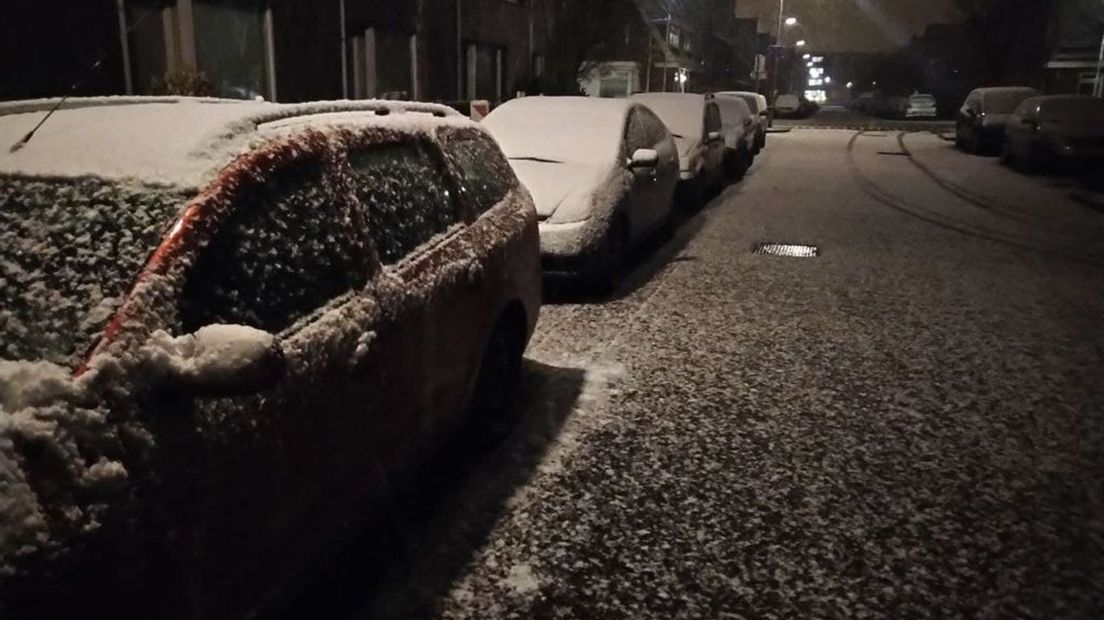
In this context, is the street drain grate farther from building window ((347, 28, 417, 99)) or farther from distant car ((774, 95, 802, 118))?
distant car ((774, 95, 802, 118))

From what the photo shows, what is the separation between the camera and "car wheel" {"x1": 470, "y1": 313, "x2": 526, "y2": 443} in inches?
174

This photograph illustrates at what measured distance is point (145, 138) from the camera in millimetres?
2730

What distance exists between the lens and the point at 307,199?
2865 mm

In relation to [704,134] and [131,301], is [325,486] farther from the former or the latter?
[704,134]

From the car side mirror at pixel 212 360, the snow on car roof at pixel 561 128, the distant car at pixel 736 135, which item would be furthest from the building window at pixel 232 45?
the car side mirror at pixel 212 360

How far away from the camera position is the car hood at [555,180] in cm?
730

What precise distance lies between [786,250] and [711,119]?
470cm

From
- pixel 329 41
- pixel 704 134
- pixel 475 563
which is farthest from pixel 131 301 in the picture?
pixel 329 41

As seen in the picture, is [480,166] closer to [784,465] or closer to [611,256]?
[784,465]

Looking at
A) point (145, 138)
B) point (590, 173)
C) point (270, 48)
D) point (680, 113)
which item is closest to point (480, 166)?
point (145, 138)

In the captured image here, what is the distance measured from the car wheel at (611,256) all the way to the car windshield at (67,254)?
16.1ft

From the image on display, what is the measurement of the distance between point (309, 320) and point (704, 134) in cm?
1084

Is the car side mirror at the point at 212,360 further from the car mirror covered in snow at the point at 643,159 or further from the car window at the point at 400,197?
the car mirror covered in snow at the point at 643,159

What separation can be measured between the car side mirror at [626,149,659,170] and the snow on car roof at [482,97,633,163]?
0.56ft
